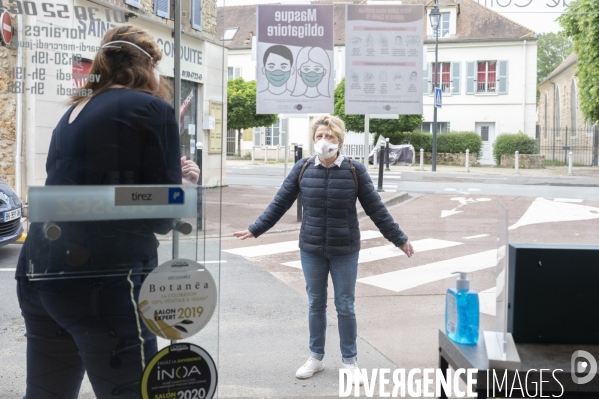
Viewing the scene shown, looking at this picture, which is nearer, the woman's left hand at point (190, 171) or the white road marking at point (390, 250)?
the woman's left hand at point (190, 171)

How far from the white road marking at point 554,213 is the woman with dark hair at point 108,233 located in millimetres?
11909

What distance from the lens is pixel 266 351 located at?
18.5ft

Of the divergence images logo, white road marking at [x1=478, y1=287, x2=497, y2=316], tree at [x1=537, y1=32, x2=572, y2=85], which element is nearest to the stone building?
the divergence images logo

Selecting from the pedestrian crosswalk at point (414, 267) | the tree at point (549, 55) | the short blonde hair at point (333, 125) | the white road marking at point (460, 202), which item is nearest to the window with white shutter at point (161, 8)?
the short blonde hair at point (333, 125)

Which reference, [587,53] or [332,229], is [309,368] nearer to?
[332,229]

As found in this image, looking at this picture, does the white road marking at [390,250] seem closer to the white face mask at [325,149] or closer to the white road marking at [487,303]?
the white road marking at [487,303]

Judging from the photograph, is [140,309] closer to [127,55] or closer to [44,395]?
[44,395]

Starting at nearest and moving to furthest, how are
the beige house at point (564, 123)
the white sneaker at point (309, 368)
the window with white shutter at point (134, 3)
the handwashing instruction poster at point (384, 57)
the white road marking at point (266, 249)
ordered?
the window with white shutter at point (134, 3) → the white sneaker at point (309, 368) → the handwashing instruction poster at point (384, 57) → the white road marking at point (266, 249) → the beige house at point (564, 123)

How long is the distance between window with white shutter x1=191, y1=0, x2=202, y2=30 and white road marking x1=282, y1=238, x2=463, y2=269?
6.75m

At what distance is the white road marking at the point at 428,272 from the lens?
27.6 feet

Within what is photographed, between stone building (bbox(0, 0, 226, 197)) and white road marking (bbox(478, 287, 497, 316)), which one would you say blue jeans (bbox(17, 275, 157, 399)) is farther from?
white road marking (bbox(478, 287, 497, 316))

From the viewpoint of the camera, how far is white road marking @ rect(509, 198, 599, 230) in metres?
14.6

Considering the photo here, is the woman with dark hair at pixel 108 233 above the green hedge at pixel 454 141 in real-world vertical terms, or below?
below

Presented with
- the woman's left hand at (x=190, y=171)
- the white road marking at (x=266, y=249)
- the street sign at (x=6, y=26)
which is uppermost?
the street sign at (x=6, y=26)
